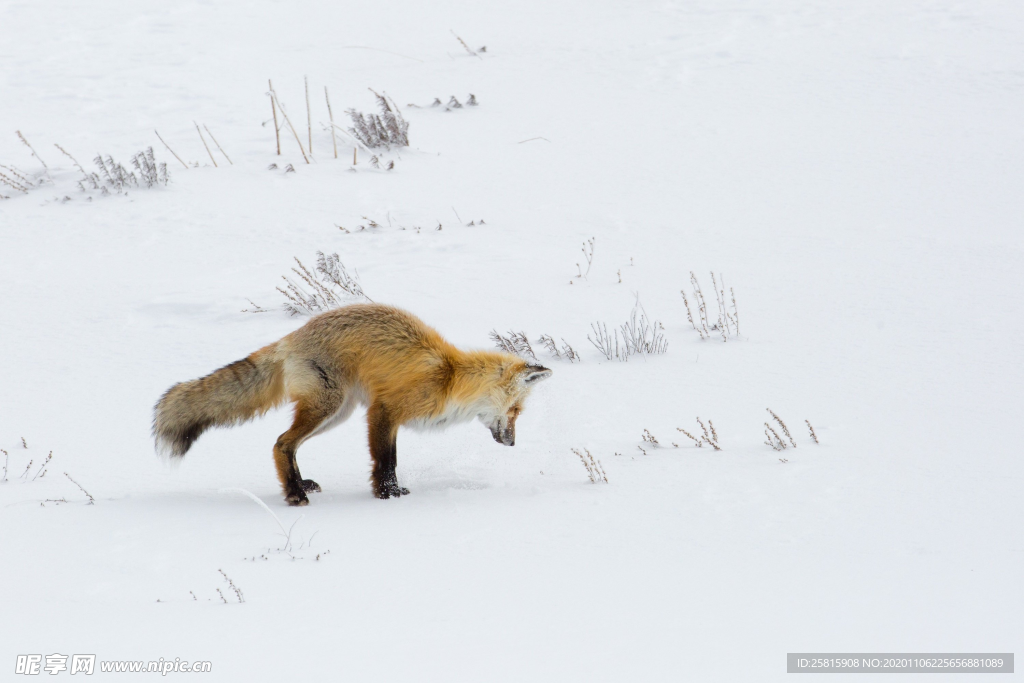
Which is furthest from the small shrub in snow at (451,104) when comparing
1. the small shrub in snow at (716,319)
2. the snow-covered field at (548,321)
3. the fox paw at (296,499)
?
the fox paw at (296,499)

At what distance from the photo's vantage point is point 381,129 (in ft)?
37.8

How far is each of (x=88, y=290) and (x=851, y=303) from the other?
7184 mm

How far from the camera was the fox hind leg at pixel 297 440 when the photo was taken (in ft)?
16.1

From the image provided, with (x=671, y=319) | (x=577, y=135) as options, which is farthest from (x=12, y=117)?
(x=671, y=319)

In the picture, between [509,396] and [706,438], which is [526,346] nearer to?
[509,396]

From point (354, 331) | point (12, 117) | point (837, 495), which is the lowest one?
point (837, 495)

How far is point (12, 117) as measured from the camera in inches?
499

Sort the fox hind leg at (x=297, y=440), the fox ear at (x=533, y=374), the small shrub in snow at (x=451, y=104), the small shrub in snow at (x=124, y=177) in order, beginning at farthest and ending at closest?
the small shrub in snow at (x=451, y=104), the small shrub in snow at (x=124, y=177), the fox ear at (x=533, y=374), the fox hind leg at (x=297, y=440)

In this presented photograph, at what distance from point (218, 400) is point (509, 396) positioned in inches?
68.4

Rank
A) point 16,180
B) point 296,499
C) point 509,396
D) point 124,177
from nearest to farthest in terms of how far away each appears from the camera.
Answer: point 296,499 < point 509,396 < point 124,177 < point 16,180

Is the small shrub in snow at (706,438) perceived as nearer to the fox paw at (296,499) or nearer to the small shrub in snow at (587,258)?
the fox paw at (296,499)

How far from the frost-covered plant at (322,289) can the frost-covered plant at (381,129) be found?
3660mm

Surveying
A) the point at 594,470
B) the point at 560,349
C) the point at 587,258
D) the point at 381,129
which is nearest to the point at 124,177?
the point at 381,129

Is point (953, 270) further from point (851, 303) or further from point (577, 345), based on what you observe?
point (577, 345)
